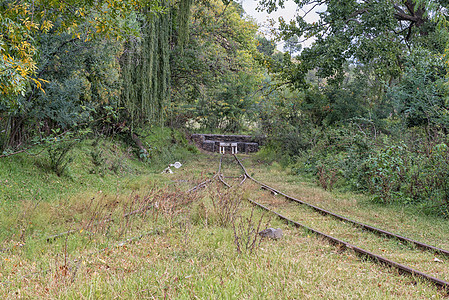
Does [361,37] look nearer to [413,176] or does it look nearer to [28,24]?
[413,176]

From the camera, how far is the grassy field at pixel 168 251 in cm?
353

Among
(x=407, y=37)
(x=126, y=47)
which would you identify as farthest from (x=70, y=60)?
(x=407, y=37)

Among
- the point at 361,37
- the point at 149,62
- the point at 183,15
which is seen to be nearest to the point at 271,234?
the point at 149,62

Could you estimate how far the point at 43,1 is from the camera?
652cm

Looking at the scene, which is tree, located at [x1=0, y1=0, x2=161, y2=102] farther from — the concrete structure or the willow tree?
the concrete structure

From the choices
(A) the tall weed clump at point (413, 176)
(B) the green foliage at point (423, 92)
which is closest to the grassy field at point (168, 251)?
(A) the tall weed clump at point (413, 176)

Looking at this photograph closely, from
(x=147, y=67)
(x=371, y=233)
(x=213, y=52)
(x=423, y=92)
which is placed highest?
(x=213, y=52)

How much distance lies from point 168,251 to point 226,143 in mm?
24379

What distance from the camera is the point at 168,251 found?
484 cm

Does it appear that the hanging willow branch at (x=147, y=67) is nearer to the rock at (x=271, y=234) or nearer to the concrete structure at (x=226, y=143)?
the rock at (x=271, y=234)

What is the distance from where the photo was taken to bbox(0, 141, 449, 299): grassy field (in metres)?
3.53

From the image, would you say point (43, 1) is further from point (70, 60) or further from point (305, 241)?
point (305, 241)

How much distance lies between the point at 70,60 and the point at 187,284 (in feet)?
25.1

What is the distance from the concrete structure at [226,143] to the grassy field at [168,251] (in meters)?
19.8
